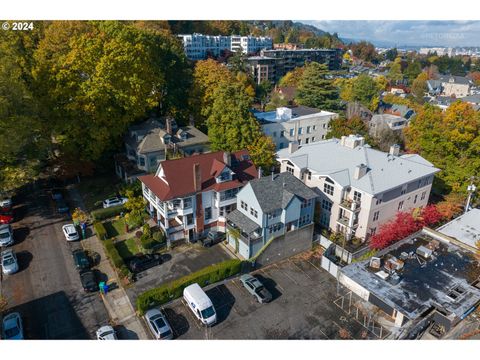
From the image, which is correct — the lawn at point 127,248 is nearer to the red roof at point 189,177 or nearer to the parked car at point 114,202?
the red roof at point 189,177

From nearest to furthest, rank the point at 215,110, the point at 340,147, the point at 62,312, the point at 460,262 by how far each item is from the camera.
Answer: the point at 62,312
the point at 460,262
the point at 340,147
the point at 215,110

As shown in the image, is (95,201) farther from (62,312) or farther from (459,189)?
(459,189)

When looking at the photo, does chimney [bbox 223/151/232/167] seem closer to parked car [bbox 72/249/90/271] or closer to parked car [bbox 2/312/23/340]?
parked car [bbox 72/249/90/271]

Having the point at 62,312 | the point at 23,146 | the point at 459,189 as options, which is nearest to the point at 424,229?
the point at 459,189

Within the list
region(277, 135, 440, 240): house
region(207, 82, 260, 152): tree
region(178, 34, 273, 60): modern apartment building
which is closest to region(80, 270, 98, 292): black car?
region(207, 82, 260, 152): tree

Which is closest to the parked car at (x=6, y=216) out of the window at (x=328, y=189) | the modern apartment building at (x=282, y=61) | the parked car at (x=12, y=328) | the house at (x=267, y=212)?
the parked car at (x=12, y=328)

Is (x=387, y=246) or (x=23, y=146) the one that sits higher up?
(x=23, y=146)
